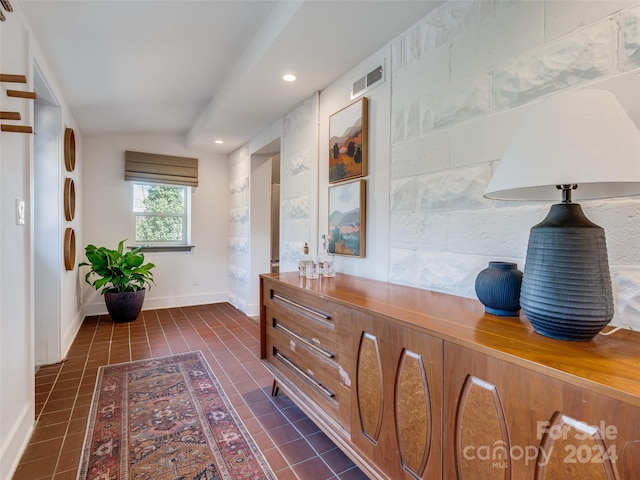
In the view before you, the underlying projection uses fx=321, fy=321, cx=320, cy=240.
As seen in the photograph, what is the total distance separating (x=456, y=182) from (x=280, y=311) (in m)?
1.26

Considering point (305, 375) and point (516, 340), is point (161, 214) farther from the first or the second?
point (516, 340)

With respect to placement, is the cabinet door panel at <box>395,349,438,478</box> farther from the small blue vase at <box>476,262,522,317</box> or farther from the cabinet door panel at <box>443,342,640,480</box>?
the small blue vase at <box>476,262,522,317</box>

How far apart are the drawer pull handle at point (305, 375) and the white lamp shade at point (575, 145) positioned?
4.06ft

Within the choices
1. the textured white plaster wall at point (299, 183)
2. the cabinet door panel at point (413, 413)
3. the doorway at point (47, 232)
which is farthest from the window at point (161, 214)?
the cabinet door panel at point (413, 413)

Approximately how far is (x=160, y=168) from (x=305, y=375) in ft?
12.9

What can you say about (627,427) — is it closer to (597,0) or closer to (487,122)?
(487,122)

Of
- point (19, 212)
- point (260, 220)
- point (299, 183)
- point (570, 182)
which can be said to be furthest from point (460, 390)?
point (260, 220)

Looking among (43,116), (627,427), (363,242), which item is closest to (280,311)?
(363,242)

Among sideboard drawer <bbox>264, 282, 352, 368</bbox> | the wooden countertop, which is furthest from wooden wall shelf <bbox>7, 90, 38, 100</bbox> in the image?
the wooden countertop

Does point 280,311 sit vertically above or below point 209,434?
above

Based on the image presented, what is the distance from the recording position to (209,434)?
1815 millimetres

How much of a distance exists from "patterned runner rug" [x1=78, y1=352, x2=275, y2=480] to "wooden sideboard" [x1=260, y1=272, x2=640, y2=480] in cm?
45

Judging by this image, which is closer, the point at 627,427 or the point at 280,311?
the point at 627,427

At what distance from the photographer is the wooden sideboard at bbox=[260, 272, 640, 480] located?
68cm
